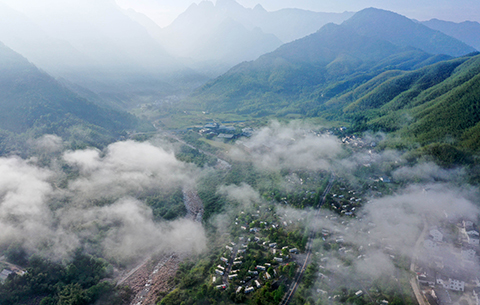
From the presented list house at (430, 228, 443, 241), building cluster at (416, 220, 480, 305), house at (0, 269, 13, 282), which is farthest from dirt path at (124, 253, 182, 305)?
house at (430, 228, 443, 241)

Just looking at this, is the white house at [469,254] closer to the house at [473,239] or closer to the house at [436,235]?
the house at [473,239]

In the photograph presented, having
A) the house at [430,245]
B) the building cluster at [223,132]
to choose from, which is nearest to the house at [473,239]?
the house at [430,245]

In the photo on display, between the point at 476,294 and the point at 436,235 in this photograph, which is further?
the point at 436,235

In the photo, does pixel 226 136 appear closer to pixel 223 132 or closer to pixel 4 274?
pixel 223 132

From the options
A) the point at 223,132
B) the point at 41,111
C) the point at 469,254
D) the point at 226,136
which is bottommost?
the point at 469,254

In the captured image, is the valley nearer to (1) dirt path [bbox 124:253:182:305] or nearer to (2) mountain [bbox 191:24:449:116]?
(1) dirt path [bbox 124:253:182:305]

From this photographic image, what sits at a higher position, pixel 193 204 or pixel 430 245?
pixel 430 245

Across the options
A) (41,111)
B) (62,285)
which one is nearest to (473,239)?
(62,285)
